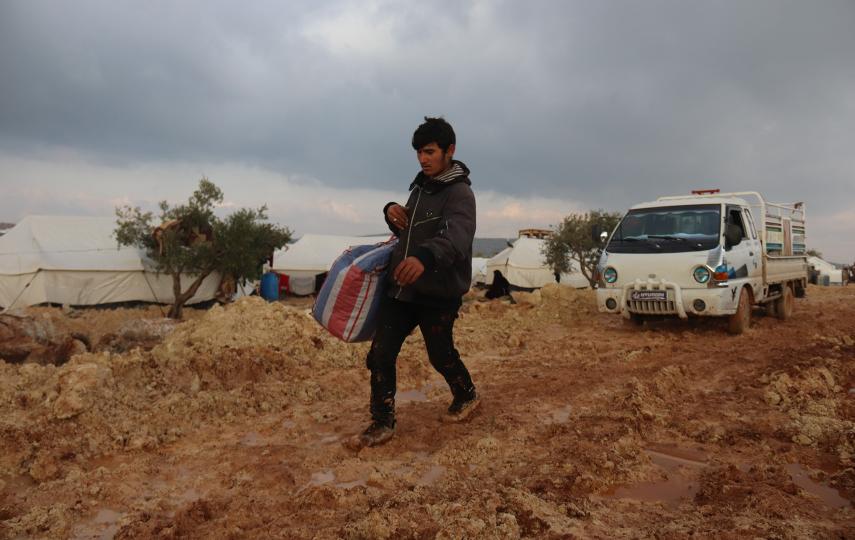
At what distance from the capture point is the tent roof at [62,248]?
60.0 feet

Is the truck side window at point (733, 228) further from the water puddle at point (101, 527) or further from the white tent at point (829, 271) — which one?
the white tent at point (829, 271)

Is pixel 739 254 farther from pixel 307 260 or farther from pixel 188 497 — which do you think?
pixel 307 260

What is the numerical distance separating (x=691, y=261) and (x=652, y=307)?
0.81 m

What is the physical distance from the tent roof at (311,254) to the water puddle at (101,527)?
24324 mm

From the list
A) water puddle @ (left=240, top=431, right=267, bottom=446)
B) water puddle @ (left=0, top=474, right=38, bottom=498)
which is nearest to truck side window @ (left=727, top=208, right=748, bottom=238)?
water puddle @ (left=240, top=431, right=267, bottom=446)

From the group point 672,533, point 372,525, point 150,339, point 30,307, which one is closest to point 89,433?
point 372,525

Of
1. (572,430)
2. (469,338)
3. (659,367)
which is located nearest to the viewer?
(572,430)

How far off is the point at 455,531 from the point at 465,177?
209 centimetres

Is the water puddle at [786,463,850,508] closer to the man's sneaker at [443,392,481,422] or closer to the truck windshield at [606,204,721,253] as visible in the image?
the man's sneaker at [443,392,481,422]

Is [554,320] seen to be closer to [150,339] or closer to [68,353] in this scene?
[150,339]

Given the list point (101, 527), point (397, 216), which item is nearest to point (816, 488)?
point (397, 216)

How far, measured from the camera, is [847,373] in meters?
5.64

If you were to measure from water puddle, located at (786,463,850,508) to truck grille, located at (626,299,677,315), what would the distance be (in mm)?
4819

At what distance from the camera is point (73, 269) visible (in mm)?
18859
